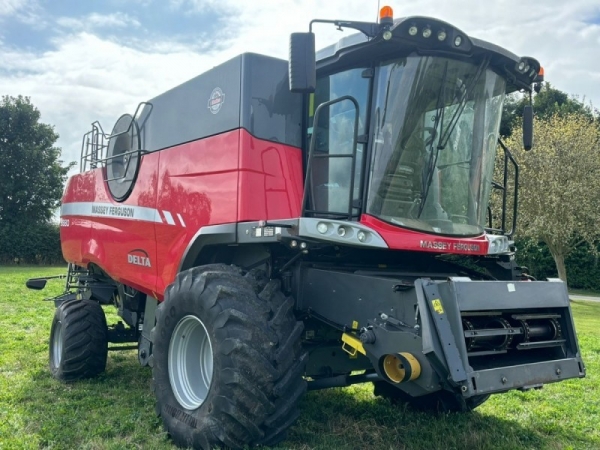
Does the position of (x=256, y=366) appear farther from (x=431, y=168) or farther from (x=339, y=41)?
(x=339, y=41)

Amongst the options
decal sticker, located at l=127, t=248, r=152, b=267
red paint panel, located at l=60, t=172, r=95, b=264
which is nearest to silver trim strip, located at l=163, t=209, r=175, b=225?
decal sticker, located at l=127, t=248, r=152, b=267

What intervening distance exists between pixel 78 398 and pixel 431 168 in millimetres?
4024

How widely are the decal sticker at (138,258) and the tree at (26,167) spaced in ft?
102

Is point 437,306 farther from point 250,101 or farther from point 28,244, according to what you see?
point 28,244

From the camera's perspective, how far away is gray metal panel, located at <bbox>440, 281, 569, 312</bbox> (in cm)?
363

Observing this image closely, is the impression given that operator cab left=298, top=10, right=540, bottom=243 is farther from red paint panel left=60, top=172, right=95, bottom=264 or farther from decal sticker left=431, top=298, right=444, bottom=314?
red paint panel left=60, top=172, right=95, bottom=264

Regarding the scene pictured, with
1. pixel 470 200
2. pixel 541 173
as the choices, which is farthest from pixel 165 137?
pixel 541 173

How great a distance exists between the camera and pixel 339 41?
4.34 metres

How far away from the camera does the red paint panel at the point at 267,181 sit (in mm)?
4410

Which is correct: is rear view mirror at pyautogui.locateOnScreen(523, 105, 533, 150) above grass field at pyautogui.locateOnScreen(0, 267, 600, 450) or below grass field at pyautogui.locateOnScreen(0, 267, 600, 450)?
above

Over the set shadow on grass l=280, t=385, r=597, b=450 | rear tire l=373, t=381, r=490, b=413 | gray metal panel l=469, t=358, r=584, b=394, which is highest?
gray metal panel l=469, t=358, r=584, b=394

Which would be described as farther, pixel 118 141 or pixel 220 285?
pixel 118 141

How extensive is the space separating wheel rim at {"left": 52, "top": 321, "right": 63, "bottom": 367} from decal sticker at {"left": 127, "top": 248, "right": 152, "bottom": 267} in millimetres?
1358

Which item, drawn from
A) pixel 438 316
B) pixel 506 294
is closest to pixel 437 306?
pixel 438 316
